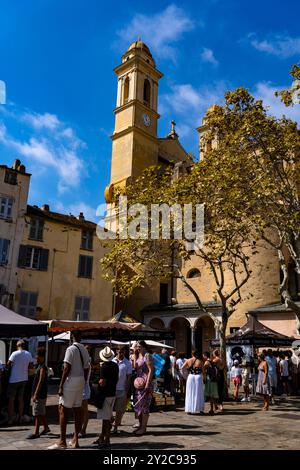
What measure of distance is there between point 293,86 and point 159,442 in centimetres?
1170

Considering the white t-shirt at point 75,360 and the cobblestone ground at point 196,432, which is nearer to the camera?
the white t-shirt at point 75,360

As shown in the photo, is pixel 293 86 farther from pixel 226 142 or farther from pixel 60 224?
pixel 60 224

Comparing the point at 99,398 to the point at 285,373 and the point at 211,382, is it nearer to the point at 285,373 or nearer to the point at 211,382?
the point at 211,382

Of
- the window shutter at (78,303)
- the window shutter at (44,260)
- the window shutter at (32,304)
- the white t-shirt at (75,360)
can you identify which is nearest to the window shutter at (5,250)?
the window shutter at (44,260)

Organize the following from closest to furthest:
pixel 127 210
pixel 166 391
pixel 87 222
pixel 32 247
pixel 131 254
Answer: pixel 166 391, pixel 131 254, pixel 127 210, pixel 32 247, pixel 87 222

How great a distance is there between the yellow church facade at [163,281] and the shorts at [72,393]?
19.9 meters

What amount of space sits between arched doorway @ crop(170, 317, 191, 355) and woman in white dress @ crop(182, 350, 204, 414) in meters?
23.8

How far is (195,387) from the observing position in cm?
1172

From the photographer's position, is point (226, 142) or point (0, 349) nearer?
point (226, 142)

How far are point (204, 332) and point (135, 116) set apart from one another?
21.5m

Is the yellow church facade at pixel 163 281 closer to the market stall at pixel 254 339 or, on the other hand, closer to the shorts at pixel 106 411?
the market stall at pixel 254 339

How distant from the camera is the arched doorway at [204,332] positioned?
1331 inches

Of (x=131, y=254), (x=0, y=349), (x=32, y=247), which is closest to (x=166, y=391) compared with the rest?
(x=131, y=254)
